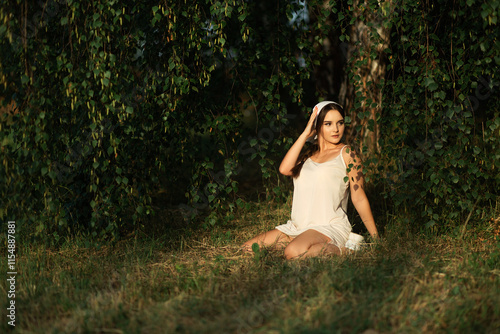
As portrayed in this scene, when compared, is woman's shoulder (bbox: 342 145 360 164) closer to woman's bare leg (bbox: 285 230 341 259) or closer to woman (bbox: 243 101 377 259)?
woman (bbox: 243 101 377 259)

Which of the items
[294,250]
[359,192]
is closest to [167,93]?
[294,250]

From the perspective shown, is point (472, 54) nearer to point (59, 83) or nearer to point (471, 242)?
point (471, 242)

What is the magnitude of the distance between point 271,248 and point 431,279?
1.34 meters

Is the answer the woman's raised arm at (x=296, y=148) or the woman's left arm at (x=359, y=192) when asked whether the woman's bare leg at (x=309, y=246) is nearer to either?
the woman's left arm at (x=359, y=192)

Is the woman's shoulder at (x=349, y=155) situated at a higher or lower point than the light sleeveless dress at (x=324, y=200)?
higher

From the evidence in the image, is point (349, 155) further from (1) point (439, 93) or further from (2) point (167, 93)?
(2) point (167, 93)

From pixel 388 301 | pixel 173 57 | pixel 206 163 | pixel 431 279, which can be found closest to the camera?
pixel 388 301

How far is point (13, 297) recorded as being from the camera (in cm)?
331

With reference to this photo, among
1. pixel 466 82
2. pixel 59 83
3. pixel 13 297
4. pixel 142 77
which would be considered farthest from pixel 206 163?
pixel 466 82

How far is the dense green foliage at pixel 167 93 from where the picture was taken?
3.45m

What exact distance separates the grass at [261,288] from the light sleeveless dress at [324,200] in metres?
0.30

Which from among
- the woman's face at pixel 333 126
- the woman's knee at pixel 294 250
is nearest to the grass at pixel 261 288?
the woman's knee at pixel 294 250

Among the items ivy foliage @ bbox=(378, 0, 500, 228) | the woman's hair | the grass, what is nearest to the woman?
the woman's hair

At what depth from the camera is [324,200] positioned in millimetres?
4016
